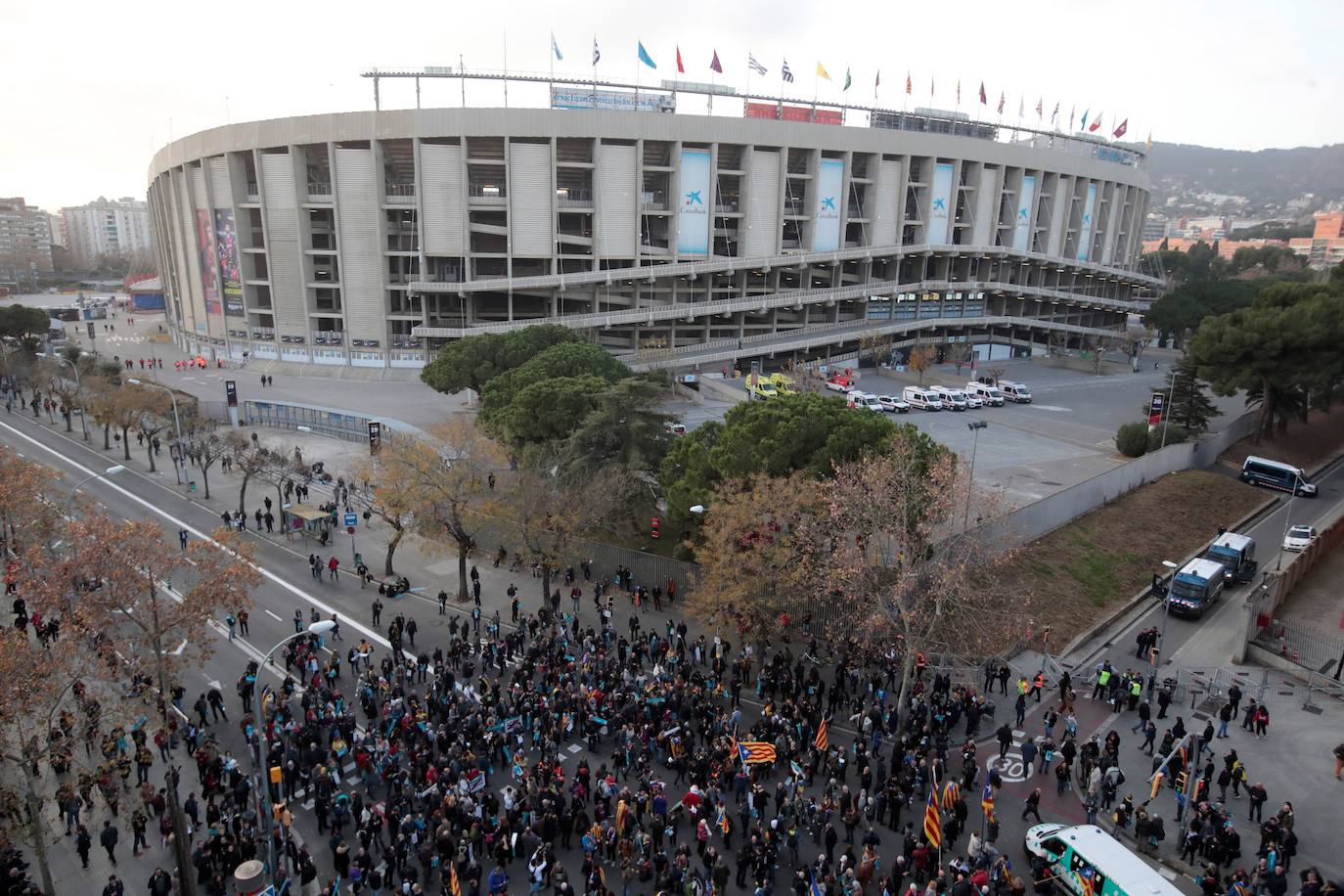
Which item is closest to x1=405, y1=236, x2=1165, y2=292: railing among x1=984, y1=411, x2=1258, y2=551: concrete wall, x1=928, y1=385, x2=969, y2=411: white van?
x1=928, y1=385, x2=969, y2=411: white van

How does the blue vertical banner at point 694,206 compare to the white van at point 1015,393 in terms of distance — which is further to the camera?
the blue vertical banner at point 694,206

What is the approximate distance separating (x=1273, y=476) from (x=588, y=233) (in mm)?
53577

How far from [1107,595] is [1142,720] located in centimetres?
1034

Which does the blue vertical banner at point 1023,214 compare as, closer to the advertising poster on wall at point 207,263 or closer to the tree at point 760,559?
the tree at point 760,559

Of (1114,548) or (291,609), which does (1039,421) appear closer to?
(1114,548)

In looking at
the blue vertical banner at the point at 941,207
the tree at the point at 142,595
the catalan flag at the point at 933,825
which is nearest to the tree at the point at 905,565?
the catalan flag at the point at 933,825

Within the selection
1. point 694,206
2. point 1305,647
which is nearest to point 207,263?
point 694,206

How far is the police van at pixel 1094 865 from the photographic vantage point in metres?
13.8

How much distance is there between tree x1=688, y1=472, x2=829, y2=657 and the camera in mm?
21844

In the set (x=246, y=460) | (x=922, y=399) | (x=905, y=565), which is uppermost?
(x=905, y=565)

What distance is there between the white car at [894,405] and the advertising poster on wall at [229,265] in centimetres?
5907

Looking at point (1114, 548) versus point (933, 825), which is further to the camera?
point (1114, 548)

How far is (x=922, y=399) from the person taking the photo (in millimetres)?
56656

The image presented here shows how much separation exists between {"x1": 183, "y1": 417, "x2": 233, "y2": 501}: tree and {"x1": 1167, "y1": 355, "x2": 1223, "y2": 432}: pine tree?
50493mm
